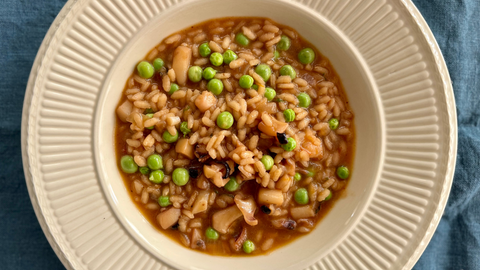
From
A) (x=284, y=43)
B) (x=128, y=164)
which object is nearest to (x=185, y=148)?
(x=128, y=164)

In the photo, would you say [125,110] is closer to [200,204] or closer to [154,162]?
[154,162]

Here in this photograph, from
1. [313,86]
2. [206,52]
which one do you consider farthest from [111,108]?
[313,86]

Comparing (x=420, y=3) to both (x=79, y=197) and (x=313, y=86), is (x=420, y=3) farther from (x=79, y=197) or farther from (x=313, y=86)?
(x=79, y=197)

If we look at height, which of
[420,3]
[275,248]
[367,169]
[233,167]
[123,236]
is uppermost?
[420,3]

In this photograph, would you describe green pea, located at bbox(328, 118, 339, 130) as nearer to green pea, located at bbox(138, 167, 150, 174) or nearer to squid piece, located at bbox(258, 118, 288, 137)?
squid piece, located at bbox(258, 118, 288, 137)

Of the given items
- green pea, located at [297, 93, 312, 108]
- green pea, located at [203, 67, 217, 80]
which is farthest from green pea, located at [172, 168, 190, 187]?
green pea, located at [297, 93, 312, 108]

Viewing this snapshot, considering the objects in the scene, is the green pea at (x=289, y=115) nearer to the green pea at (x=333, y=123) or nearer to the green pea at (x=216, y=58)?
the green pea at (x=333, y=123)

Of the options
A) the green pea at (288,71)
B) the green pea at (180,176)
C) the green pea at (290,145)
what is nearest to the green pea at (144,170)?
the green pea at (180,176)
